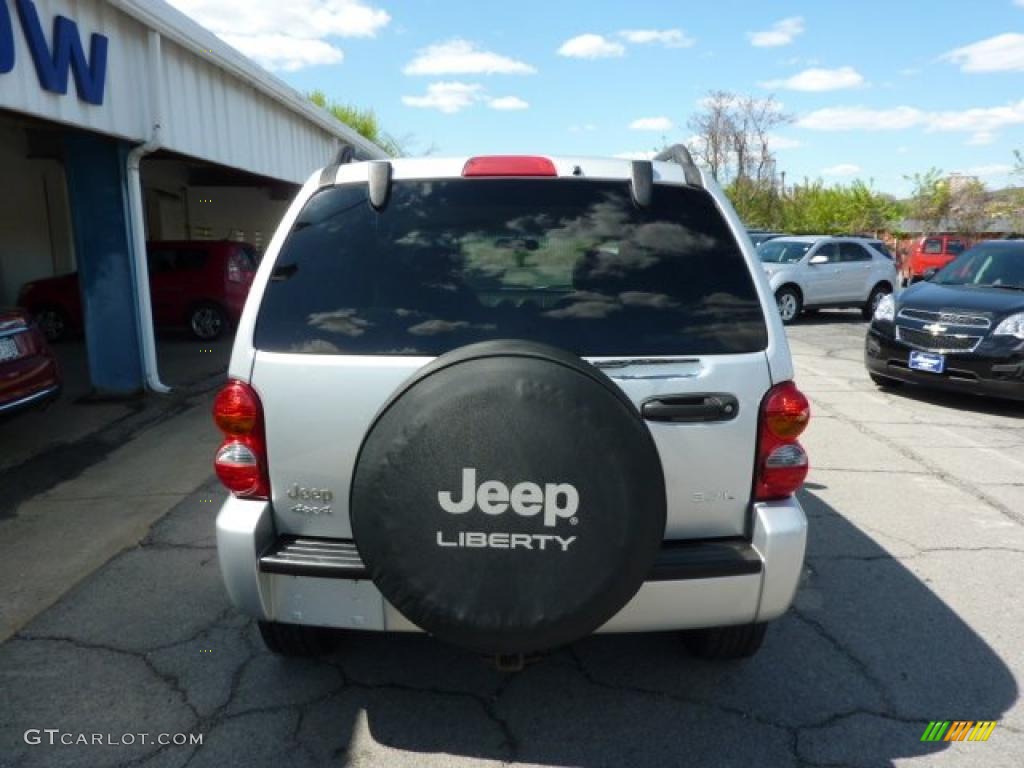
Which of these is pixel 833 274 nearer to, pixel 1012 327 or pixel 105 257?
pixel 1012 327

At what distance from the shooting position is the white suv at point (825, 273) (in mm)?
15141

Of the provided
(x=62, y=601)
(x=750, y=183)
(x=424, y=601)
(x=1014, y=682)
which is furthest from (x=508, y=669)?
(x=750, y=183)

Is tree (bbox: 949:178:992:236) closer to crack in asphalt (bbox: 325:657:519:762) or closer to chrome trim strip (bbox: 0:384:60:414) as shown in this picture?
chrome trim strip (bbox: 0:384:60:414)

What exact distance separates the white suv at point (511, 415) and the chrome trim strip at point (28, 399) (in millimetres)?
4001

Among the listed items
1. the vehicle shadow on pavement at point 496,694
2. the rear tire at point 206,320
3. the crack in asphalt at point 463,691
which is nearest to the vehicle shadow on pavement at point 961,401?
the vehicle shadow on pavement at point 496,694

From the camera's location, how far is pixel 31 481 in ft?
17.5

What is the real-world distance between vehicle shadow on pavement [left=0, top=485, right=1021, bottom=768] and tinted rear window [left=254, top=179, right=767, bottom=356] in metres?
1.16

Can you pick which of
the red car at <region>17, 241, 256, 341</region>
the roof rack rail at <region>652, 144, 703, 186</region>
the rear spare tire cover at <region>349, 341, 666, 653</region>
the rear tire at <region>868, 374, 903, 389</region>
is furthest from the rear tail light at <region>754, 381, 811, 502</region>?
the red car at <region>17, 241, 256, 341</region>

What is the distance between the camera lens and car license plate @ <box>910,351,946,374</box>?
7.28 meters

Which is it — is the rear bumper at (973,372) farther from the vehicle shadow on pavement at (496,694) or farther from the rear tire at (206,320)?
the rear tire at (206,320)

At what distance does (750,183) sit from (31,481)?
147 ft

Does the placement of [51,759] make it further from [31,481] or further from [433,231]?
[31,481]

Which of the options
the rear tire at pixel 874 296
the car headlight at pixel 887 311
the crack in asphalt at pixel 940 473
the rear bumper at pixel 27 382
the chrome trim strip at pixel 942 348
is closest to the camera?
the crack in asphalt at pixel 940 473

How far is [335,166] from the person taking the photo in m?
2.72
